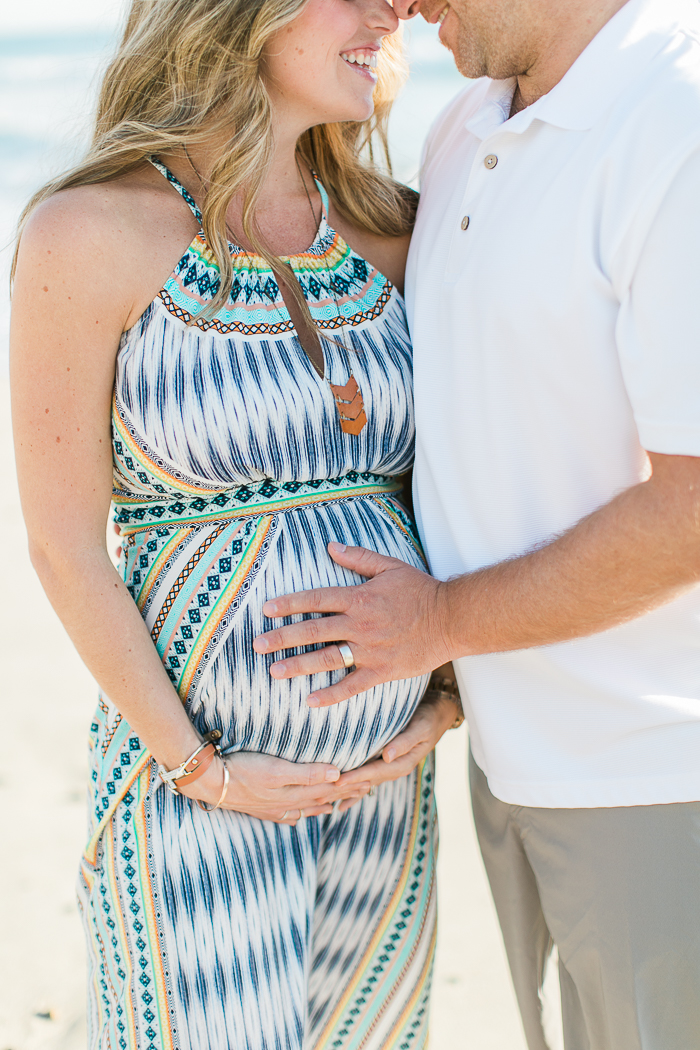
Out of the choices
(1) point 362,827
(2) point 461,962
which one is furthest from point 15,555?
(1) point 362,827

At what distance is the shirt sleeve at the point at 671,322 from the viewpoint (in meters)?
1.49

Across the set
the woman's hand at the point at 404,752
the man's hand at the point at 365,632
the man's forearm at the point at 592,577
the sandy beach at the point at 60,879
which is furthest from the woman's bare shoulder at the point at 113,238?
the sandy beach at the point at 60,879

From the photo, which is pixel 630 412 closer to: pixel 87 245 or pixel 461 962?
pixel 87 245

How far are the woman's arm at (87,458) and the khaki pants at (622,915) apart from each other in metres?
0.49

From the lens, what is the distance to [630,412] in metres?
1.71

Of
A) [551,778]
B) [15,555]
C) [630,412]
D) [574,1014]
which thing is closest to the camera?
[630,412]

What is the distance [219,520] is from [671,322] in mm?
938

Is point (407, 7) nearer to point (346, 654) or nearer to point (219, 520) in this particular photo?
point (219, 520)

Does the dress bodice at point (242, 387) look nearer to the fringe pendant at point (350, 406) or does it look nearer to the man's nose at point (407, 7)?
the fringe pendant at point (350, 406)

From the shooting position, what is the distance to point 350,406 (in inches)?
77.1

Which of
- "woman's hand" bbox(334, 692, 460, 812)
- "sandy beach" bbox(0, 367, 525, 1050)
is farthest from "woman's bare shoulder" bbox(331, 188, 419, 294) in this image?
"sandy beach" bbox(0, 367, 525, 1050)

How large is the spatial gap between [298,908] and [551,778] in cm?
57

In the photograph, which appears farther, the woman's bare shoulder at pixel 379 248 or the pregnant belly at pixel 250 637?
Result: the woman's bare shoulder at pixel 379 248

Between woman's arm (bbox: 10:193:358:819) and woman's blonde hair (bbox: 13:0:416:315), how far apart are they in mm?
187
